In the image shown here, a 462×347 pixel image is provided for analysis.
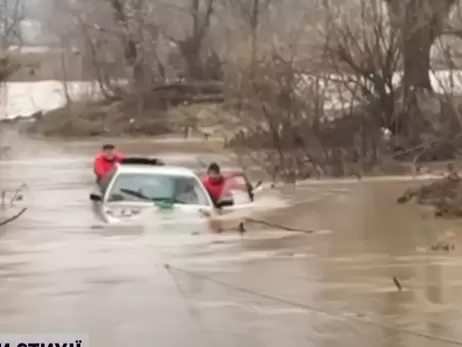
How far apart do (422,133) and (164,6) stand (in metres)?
0.60

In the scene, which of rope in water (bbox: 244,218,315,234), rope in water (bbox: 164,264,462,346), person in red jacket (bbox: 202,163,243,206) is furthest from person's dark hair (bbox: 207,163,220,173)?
rope in water (bbox: 164,264,462,346)

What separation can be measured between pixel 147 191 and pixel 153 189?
1 centimetres

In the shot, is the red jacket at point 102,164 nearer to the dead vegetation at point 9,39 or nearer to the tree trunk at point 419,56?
the dead vegetation at point 9,39

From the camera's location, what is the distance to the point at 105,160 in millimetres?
1846

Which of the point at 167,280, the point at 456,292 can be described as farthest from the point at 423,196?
the point at 167,280

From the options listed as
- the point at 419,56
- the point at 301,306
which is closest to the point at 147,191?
the point at 301,306

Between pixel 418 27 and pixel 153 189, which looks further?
pixel 418 27

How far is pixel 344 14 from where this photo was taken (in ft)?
6.48

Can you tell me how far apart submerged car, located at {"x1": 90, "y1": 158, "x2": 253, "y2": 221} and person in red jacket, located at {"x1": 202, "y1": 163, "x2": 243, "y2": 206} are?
13 millimetres

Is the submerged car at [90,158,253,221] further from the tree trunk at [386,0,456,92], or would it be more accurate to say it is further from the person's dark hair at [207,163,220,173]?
the tree trunk at [386,0,456,92]

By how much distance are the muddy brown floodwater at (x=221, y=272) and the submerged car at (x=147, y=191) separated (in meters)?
0.04

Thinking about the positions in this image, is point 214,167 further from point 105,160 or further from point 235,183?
point 105,160

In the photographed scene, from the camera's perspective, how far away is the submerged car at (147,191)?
5.95 feet

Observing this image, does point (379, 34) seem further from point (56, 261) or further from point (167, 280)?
point (56, 261)
